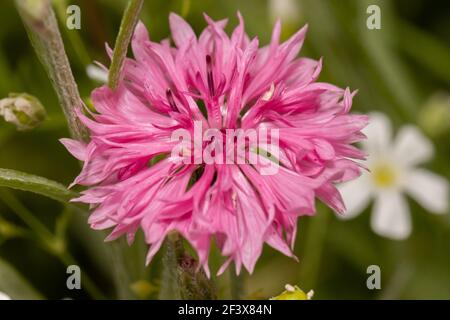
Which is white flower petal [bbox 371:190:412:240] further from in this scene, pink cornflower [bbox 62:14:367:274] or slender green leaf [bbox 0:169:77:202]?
slender green leaf [bbox 0:169:77:202]

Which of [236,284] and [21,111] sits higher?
[21,111]

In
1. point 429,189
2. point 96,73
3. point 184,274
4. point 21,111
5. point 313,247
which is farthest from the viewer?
point 429,189

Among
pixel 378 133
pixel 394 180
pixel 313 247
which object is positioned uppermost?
pixel 378 133

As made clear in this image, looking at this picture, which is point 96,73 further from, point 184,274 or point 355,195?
point 355,195

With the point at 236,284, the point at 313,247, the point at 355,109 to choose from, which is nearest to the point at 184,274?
the point at 236,284

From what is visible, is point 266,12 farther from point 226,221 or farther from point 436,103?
point 226,221
